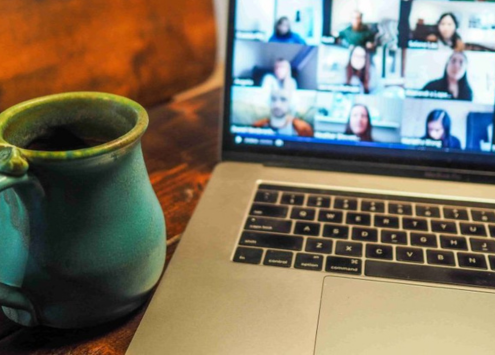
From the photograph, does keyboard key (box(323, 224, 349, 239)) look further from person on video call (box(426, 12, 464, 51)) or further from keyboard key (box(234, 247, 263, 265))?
person on video call (box(426, 12, 464, 51))

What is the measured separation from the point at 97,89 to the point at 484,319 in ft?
1.80

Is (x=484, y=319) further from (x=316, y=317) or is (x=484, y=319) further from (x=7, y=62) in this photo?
(x=7, y=62)

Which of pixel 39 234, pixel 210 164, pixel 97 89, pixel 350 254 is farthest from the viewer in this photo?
pixel 97 89

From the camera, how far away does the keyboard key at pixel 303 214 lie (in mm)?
538

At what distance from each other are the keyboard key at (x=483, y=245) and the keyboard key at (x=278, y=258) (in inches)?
6.0

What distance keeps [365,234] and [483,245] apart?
0.10 metres

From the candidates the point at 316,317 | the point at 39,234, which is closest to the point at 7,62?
the point at 39,234

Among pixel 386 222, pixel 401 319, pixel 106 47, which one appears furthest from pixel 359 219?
pixel 106 47

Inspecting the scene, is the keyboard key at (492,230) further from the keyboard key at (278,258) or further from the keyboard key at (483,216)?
the keyboard key at (278,258)

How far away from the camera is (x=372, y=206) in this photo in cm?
56

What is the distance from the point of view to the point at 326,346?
409mm

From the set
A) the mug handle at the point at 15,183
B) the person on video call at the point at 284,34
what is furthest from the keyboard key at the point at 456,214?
the mug handle at the point at 15,183

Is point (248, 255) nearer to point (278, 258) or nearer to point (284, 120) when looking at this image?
point (278, 258)

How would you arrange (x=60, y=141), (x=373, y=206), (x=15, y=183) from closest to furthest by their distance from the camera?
(x=15, y=183), (x=60, y=141), (x=373, y=206)
